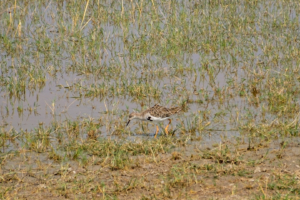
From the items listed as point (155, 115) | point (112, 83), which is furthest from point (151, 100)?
point (155, 115)

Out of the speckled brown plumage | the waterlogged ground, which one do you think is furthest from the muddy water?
the speckled brown plumage

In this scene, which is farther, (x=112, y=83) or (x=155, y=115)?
(x=112, y=83)

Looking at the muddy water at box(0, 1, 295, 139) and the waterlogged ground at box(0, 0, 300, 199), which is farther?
the muddy water at box(0, 1, 295, 139)

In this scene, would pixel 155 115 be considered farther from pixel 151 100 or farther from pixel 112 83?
pixel 112 83

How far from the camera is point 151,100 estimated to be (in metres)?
10.7

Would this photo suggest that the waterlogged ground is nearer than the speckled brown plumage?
Yes

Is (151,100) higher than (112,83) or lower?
lower

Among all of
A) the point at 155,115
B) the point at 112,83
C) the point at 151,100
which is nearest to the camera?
the point at 155,115

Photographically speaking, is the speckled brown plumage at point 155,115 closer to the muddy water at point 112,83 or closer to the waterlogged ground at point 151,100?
the waterlogged ground at point 151,100

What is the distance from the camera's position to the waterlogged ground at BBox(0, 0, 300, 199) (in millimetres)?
6730

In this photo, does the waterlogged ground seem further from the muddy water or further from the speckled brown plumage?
the speckled brown plumage

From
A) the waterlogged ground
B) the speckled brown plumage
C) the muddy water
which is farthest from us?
the muddy water

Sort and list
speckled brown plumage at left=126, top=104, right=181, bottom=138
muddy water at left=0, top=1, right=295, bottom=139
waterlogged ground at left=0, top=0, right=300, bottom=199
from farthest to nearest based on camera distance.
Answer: muddy water at left=0, top=1, right=295, bottom=139
speckled brown plumage at left=126, top=104, right=181, bottom=138
waterlogged ground at left=0, top=0, right=300, bottom=199

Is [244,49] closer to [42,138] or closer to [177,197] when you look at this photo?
[42,138]
